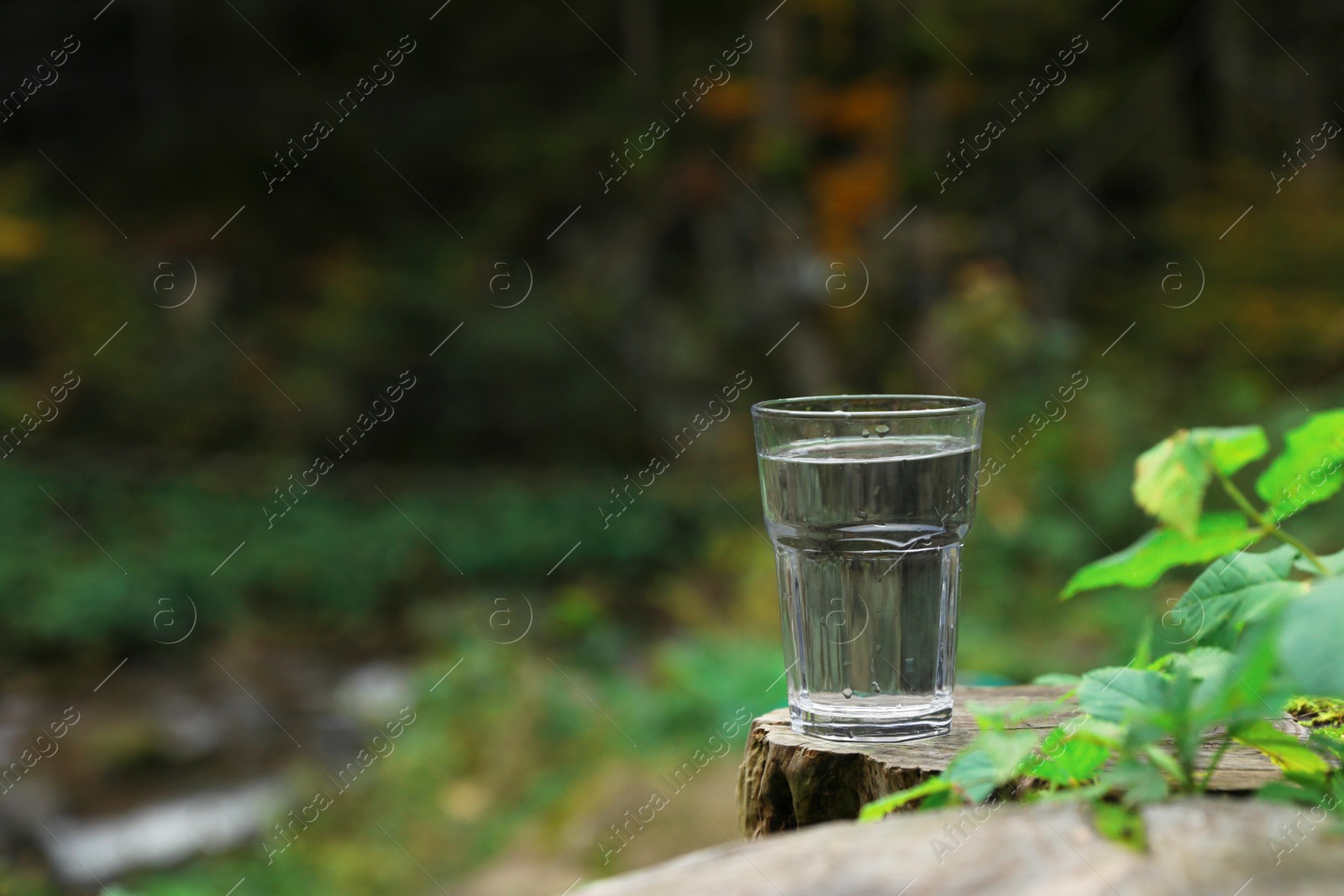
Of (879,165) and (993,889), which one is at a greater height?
(879,165)

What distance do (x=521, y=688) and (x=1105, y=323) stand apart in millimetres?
6584

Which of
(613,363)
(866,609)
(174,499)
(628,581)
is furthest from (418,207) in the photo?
(866,609)

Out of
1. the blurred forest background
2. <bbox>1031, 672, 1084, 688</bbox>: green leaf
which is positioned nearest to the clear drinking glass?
<bbox>1031, 672, 1084, 688</bbox>: green leaf

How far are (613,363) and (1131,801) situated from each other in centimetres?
1074

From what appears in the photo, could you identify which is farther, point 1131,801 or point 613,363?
point 613,363

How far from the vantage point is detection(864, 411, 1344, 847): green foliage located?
0.74 m

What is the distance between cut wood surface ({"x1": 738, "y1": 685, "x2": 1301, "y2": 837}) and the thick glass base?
0.01m

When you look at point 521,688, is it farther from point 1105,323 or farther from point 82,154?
point 82,154

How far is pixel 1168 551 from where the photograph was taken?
0.99 metres

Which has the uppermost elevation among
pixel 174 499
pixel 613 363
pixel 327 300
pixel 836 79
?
pixel 836 79

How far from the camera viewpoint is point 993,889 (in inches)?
26.8

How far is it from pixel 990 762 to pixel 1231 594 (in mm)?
273

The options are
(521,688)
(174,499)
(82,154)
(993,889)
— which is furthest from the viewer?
(82,154)

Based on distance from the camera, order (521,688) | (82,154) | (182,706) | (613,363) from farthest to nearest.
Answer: (82,154)
(613,363)
(182,706)
(521,688)
